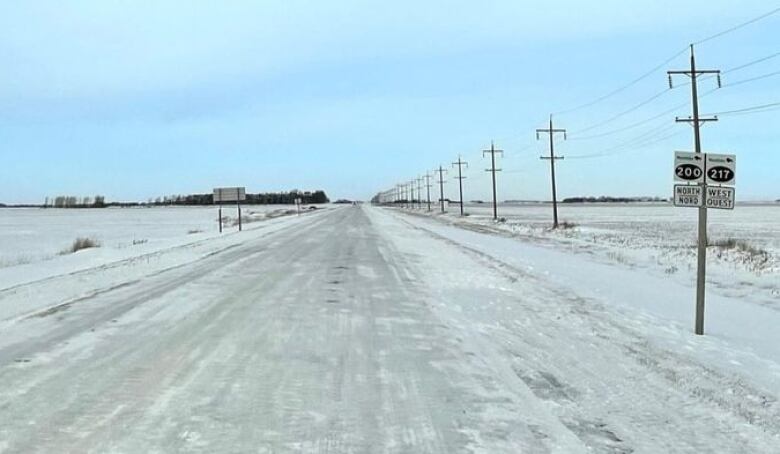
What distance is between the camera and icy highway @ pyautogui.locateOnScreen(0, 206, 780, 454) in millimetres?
5074

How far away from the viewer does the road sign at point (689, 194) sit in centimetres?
926

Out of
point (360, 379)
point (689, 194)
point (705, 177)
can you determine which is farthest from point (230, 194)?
point (360, 379)

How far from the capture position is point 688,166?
9.21 metres

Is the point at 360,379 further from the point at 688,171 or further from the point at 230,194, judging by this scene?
the point at 230,194

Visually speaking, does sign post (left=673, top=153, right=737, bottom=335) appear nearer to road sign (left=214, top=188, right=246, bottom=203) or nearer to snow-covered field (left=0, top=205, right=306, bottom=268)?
snow-covered field (left=0, top=205, right=306, bottom=268)

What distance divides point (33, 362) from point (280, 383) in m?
2.87

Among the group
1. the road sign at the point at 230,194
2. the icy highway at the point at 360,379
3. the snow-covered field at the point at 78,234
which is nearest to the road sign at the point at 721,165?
the icy highway at the point at 360,379

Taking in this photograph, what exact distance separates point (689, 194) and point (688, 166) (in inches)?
15.0

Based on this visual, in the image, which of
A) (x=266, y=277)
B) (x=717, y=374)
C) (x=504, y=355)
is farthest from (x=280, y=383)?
(x=266, y=277)

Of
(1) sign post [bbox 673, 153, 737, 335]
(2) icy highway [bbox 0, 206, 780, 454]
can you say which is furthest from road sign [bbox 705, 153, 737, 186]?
(2) icy highway [bbox 0, 206, 780, 454]

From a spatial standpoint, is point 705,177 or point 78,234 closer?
point 705,177

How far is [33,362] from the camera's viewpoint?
737 centimetres

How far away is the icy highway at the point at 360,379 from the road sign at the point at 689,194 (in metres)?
1.84

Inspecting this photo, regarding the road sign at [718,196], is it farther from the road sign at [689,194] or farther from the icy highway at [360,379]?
the icy highway at [360,379]
